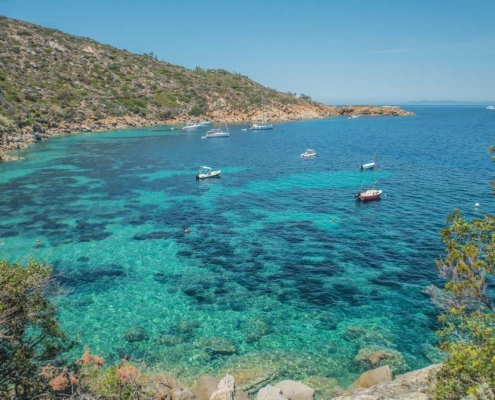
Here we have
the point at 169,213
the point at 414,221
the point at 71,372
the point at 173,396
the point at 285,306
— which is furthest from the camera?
the point at 169,213

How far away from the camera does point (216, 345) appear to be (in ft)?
65.9

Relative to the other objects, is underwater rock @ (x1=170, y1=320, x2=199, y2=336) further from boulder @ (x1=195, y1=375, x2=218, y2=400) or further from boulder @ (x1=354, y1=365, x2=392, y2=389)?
boulder @ (x1=354, y1=365, x2=392, y2=389)

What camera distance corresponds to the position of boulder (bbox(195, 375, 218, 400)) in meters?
15.9

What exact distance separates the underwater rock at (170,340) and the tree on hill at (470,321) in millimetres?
14301

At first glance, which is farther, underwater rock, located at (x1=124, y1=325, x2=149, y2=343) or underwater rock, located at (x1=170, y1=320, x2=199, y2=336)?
underwater rock, located at (x1=170, y1=320, x2=199, y2=336)

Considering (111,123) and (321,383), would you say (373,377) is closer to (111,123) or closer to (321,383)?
(321,383)

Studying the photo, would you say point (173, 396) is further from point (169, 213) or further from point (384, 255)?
point (169, 213)

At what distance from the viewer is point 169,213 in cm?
4253

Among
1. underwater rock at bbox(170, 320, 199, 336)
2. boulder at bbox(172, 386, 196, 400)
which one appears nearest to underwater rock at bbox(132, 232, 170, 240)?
underwater rock at bbox(170, 320, 199, 336)

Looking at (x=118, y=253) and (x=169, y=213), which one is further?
(x=169, y=213)

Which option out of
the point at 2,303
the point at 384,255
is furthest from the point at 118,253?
the point at 384,255

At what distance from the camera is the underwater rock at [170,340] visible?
66.7 feet

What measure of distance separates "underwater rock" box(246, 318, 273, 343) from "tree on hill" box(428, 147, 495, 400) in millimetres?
10968

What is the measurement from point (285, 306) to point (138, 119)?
12953cm
